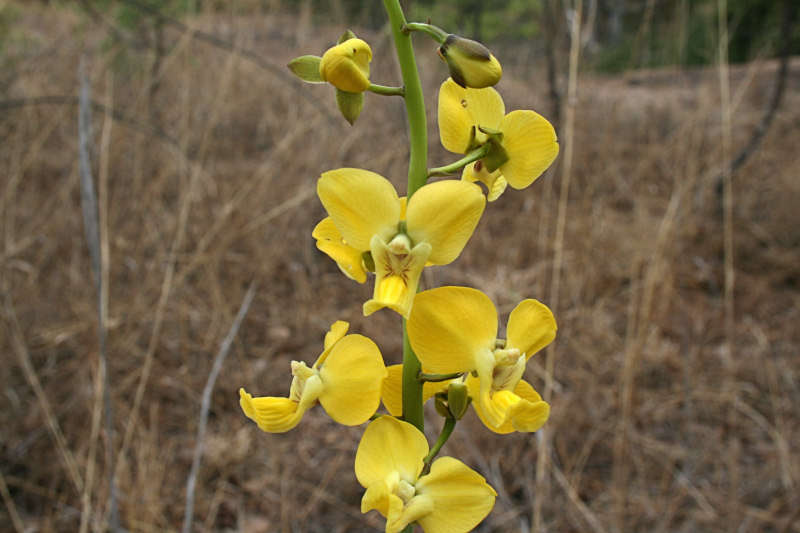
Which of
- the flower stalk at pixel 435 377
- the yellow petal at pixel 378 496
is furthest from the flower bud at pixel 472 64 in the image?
the yellow petal at pixel 378 496

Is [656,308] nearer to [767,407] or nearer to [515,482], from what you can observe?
[767,407]

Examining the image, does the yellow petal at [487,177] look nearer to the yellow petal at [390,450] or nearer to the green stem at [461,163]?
the green stem at [461,163]

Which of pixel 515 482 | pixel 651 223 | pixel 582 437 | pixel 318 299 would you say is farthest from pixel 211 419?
pixel 651 223

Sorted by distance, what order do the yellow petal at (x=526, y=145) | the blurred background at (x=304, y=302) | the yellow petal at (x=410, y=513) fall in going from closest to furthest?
the yellow petal at (x=410, y=513) < the yellow petal at (x=526, y=145) < the blurred background at (x=304, y=302)

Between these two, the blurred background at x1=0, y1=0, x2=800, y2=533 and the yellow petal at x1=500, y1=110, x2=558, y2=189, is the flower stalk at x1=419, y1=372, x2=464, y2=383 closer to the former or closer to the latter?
the yellow petal at x1=500, y1=110, x2=558, y2=189

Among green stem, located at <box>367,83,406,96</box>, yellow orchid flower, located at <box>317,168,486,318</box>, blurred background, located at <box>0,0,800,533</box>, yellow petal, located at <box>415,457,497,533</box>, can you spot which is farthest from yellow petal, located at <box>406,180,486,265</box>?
blurred background, located at <box>0,0,800,533</box>

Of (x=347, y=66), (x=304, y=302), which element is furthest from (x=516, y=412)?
(x=304, y=302)

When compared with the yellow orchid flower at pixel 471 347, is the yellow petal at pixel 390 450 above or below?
below

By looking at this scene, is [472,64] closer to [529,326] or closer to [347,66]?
[347,66]
